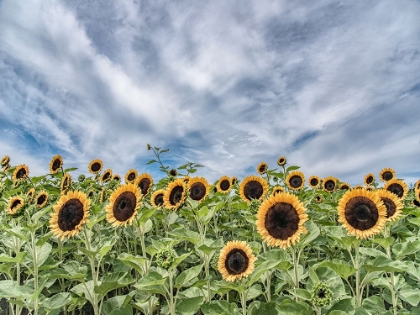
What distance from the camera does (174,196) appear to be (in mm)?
4996

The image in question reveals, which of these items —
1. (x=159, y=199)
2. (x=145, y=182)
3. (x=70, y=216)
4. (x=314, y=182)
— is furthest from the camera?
(x=314, y=182)

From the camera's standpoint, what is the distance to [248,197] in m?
5.41

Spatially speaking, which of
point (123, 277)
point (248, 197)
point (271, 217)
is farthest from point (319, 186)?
point (123, 277)

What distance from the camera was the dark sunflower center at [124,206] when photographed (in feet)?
12.7

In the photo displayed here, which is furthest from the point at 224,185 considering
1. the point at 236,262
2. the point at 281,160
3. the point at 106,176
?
the point at 236,262

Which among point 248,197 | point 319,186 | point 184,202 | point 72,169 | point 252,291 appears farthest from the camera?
point 319,186

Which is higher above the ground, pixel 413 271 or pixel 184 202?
pixel 184 202

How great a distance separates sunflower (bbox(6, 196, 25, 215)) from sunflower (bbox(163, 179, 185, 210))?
187 centimetres

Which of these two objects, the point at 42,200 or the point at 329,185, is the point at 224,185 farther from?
the point at 329,185

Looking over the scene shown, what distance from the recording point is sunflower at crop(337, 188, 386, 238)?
349cm

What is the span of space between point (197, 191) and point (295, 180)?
124 inches

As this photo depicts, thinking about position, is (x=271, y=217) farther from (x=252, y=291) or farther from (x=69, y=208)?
(x=69, y=208)

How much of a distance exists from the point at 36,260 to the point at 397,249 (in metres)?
3.98

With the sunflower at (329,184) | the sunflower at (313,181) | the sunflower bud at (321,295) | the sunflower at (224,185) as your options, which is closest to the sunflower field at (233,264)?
the sunflower bud at (321,295)
